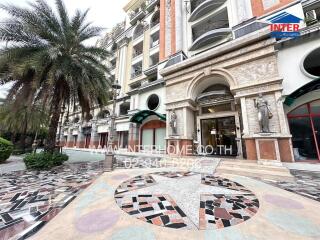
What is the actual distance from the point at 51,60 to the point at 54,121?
3.39 meters

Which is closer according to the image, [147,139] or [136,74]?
[147,139]

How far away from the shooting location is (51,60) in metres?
7.38

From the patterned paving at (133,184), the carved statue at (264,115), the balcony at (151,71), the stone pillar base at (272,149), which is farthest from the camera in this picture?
the balcony at (151,71)

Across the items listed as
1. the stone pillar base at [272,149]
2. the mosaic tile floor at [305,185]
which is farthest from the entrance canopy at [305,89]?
the mosaic tile floor at [305,185]

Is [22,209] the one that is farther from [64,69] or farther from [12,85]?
[12,85]

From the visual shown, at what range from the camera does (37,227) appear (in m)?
2.50

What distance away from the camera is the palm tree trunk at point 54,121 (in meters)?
8.15

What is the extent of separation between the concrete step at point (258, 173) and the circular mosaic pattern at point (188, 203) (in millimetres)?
1837

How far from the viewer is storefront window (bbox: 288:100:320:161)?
773cm

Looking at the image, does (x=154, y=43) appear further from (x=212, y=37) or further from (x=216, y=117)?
(x=216, y=117)

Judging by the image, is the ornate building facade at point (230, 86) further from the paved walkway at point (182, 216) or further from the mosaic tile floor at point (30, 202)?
the mosaic tile floor at point (30, 202)

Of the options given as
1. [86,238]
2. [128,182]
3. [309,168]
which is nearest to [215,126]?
[309,168]

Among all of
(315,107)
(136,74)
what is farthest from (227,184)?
(136,74)

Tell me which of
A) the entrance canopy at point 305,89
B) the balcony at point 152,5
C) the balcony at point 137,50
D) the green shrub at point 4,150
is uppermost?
the balcony at point 152,5
